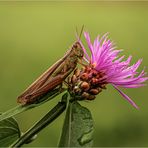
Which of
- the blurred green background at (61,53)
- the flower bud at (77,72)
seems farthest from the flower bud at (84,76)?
the blurred green background at (61,53)

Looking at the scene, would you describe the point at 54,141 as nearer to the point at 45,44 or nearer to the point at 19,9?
the point at 45,44

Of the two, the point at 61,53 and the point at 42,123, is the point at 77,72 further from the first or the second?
the point at 61,53

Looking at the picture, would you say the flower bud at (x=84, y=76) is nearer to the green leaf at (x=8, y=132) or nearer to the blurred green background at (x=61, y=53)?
the green leaf at (x=8, y=132)

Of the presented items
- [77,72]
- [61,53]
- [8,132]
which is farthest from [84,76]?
[61,53]

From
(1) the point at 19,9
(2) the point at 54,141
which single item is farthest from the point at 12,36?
(2) the point at 54,141

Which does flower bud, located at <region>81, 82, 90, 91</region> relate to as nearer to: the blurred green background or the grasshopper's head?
the grasshopper's head

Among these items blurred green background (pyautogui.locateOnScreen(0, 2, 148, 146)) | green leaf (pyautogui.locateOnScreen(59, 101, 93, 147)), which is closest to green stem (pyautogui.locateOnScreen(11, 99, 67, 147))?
green leaf (pyautogui.locateOnScreen(59, 101, 93, 147))
